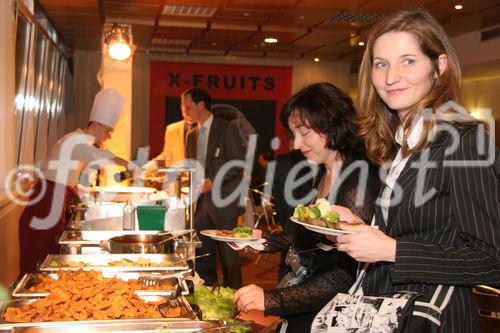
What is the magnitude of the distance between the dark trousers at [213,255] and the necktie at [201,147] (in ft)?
1.24

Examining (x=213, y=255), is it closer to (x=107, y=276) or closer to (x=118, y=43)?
(x=118, y=43)

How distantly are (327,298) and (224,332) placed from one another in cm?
35

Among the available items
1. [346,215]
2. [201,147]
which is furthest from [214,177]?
[346,215]

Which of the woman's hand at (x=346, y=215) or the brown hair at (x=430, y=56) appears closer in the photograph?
the brown hair at (x=430, y=56)

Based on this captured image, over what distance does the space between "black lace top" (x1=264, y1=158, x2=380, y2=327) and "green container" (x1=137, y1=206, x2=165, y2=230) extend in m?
1.31

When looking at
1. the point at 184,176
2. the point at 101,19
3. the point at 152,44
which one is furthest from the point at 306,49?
the point at 184,176

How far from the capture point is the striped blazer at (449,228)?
3.72ft

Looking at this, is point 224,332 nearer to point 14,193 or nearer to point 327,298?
point 327,298

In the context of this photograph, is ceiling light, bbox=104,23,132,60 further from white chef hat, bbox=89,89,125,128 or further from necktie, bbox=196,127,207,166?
white chef hat, bbox=89,89,125,128

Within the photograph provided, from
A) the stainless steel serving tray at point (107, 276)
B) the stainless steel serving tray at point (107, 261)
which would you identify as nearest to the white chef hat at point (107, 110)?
the stainless steel serving tray at point (107, 261)

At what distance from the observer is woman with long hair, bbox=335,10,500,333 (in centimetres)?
114

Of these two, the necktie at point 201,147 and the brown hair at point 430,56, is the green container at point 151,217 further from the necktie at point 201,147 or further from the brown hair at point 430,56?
the necktie at point 201,147

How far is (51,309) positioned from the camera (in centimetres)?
164

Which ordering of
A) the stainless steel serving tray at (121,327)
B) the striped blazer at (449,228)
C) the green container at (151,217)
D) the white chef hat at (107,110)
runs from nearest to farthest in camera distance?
the striped blazer at (449,228)
the stainless steel serving tray at (121,327)
the green container at (151,217)
the white chef hat at (107,110)
